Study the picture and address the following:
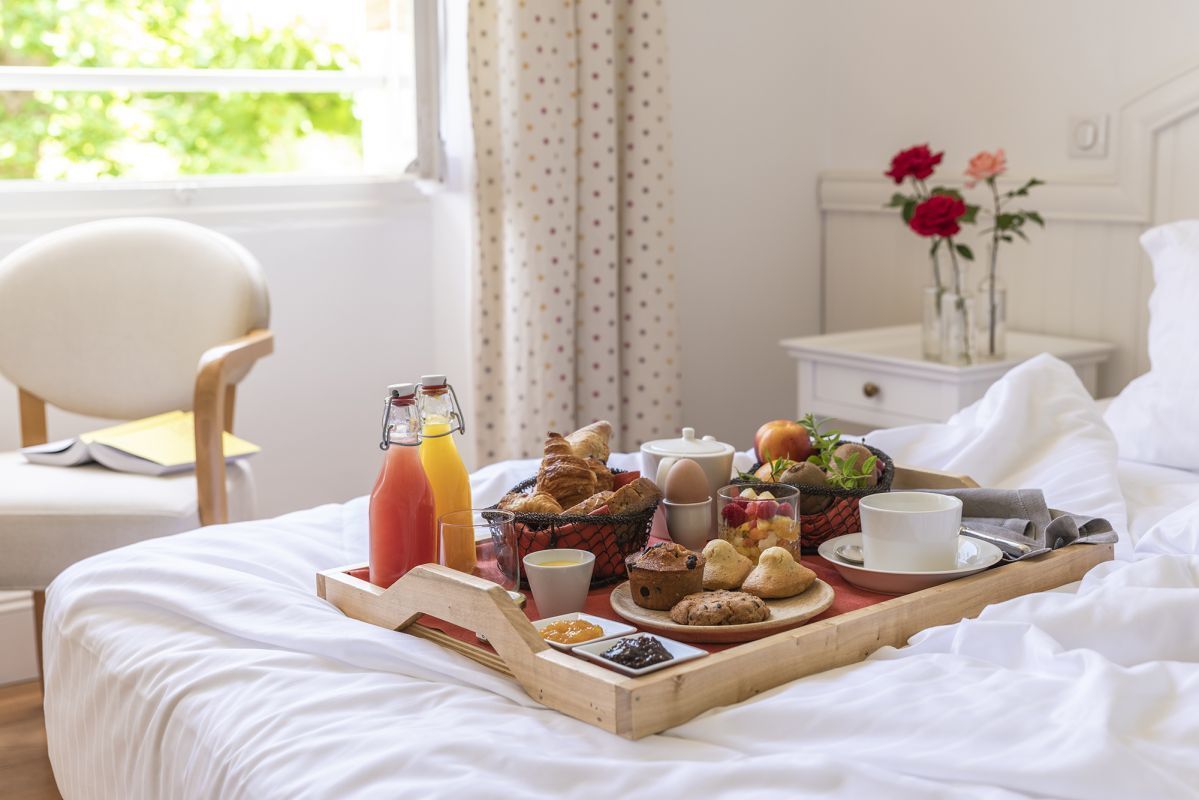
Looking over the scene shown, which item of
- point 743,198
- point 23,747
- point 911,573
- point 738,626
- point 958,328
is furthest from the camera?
point 743,198

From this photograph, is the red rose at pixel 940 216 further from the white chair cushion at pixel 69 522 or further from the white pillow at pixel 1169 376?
the white chair cushion at pixel 69 522

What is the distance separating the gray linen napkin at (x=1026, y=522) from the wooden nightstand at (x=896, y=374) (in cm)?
111

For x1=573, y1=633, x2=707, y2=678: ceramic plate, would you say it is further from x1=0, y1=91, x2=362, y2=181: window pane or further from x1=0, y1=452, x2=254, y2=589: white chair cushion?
x1=0, y1=91, x2=362, y2=181: window pane

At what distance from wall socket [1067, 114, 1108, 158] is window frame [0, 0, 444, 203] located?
145cm

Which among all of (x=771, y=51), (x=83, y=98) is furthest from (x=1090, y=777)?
(x=83, y=98)

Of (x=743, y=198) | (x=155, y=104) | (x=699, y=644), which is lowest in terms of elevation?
(x=699, y=644)

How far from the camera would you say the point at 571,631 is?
1152mm

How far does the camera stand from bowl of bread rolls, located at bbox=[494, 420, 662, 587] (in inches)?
52.1

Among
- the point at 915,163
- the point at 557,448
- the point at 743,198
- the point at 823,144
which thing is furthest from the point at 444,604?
the point at 823,144

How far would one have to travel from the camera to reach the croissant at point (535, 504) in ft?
4.45

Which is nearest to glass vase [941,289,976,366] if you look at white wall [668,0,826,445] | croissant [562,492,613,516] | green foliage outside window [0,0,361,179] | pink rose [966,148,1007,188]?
pink rose [966,148,1007,188]

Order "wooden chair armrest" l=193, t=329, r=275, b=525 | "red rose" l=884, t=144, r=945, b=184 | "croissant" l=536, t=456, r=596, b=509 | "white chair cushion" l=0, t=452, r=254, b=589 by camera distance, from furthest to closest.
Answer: "red rose" l=884, t=144, r=945, b=184 → "wooden chair armrest" l=193, t=329, r=275, b=525 → "white chair cushion" l=0, t=452, r=254, b=589 → "croissant" l=536, t=456, r=596, b=509

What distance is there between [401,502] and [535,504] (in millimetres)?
142

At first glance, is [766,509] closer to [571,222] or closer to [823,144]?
[571,222]
